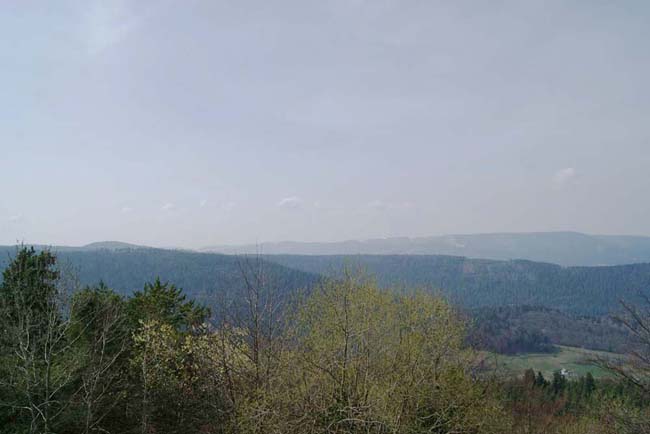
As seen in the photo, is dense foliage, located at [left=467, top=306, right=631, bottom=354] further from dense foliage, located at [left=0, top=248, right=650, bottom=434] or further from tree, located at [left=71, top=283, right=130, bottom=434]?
tree, located at [left=71, top=283, right=130, bottom=434]

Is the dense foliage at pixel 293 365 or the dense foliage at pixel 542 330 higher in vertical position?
the dense foliage at pixel 293 365

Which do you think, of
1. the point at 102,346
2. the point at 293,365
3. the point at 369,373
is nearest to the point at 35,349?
the point at 102,346

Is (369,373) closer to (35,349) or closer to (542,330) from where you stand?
(35,349)

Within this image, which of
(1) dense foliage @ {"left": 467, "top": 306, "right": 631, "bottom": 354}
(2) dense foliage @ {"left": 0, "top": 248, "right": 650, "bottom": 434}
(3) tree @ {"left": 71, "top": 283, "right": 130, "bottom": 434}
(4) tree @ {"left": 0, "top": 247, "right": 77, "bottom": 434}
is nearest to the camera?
(2) dense foliage @ {"left": 0, "top": 248, "right": 650, "bottom": 434}

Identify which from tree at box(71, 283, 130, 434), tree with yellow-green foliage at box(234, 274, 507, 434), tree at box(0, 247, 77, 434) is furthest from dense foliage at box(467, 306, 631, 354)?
tree at box(0, 247, 77, 434)

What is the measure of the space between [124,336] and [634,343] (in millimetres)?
20693

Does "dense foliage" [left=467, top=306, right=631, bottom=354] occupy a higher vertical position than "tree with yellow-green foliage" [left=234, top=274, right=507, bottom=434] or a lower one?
lower

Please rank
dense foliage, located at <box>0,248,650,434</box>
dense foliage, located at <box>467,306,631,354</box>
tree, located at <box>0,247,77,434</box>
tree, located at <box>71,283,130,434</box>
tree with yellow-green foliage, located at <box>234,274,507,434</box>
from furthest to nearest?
dense foliage, located at <box>467,306,631,354</box>
tree, located at <box>71,283,130,434</box>
tree, located at <box>0,247,77,434</box>
dense foliage, located at <box>0,248,650,434</box>
tree with yellow-green foliage, located at <box>234,274,507,434</box>

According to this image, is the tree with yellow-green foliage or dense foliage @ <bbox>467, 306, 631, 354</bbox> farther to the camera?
dense foliage @ <bbox>467, 306, 631, 354</bbox>

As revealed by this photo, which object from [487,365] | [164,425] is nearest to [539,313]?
[487,365]

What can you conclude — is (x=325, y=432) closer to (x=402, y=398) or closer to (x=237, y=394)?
(x=402, y=398)

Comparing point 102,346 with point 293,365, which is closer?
point 293,365

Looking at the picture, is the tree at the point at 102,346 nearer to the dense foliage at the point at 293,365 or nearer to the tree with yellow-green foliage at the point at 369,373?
the dense foliage at the point at 293,365

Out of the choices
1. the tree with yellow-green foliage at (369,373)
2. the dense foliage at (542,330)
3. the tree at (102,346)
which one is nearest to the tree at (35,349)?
the tree at (102,346)
